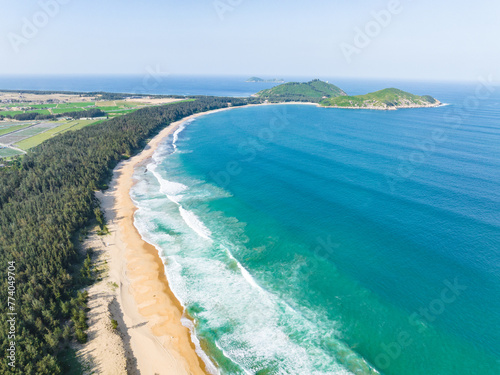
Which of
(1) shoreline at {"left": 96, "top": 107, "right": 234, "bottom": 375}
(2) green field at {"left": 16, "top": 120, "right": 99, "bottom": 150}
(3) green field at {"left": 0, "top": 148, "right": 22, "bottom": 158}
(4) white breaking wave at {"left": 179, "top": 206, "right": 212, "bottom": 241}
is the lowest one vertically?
(1) shoreline at {"left": 96, "top": 107, "right": 234, "bottom": 375}

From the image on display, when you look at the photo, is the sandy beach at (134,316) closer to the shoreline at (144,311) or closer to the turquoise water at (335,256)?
the shoreline at (144,311)

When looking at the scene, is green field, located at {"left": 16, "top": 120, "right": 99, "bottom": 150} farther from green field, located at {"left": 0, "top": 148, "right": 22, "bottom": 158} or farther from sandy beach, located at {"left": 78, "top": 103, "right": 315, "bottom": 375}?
sandy beach, located at {"left": 78, "top": 103, "right": 315, "bottom": 375}

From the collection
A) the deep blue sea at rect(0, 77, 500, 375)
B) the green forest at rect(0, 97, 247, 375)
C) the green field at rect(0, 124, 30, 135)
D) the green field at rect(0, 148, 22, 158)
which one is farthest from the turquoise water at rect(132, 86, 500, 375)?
the green field at rect(0, 124, 30, 135)

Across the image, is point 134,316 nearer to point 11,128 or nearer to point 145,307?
point 145,307

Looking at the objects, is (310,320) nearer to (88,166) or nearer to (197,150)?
(88,166)

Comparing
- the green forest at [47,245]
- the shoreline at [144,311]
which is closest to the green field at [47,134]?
the green forest at [47,245]

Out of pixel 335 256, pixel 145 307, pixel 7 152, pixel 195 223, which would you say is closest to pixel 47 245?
pixel 145 307
